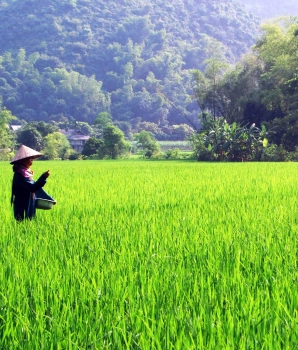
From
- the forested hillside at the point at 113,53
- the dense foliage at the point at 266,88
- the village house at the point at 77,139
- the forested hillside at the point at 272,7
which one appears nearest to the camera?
the dense foliage at the point at 266,88

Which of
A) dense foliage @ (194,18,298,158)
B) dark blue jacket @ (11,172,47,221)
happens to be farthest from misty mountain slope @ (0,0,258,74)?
dark blue jacket @ (11,172,47,221)

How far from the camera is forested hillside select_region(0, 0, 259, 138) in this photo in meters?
70.0

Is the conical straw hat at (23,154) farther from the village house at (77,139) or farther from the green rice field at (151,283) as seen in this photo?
the village house at (77,139)

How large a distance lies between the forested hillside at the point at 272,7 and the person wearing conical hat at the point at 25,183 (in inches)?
6391

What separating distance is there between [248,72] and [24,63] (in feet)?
192

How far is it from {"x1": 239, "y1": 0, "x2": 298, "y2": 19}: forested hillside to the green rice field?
533 ft

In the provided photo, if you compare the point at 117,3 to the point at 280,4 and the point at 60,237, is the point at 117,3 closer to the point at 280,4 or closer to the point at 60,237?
the point at 280,4

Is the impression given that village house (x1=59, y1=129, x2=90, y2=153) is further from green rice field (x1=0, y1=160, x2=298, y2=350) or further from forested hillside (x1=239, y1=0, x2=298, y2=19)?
forested hillside (x1=239, y1=0, x2=298, y2=19)

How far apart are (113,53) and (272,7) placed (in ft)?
313

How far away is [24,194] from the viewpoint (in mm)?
3227

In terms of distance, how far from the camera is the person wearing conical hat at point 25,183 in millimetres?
3102

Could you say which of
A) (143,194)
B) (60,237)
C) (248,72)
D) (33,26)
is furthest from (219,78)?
(33,26)

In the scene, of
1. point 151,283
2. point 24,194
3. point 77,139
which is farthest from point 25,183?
point 77,139

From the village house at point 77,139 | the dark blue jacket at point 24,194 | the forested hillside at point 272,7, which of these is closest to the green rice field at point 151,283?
the dark blue jacket at point 24,194
